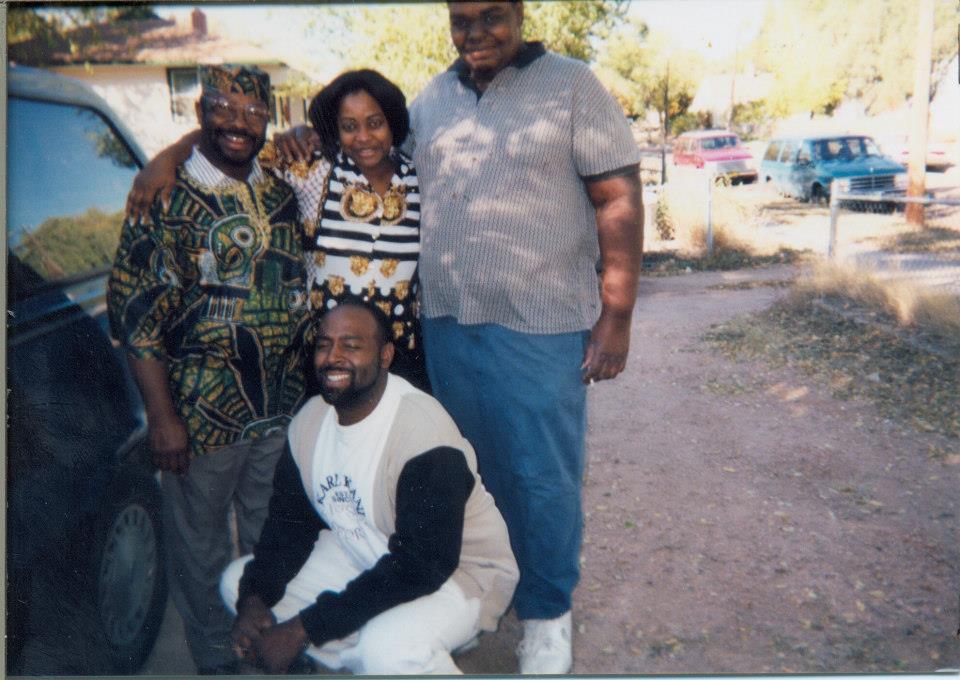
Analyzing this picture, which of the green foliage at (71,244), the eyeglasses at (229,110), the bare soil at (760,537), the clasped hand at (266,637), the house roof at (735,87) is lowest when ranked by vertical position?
the bare soil at (760,537)

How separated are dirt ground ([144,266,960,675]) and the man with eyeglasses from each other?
739mm

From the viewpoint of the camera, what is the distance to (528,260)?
2.43 meters

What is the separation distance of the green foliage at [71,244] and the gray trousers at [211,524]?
0.68m

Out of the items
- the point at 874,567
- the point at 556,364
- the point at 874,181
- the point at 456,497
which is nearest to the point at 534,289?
the point at 556,364

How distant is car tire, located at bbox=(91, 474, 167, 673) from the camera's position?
91.6 inches

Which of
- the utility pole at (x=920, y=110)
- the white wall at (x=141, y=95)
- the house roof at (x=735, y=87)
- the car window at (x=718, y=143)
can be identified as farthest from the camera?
the car window at (x=718, y=143)

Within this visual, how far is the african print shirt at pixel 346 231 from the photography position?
94.2 inches

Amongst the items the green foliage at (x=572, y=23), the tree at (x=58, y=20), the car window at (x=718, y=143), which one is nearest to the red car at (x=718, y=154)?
the car window at (x=718, y=143)

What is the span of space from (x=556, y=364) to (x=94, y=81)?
5.74ft

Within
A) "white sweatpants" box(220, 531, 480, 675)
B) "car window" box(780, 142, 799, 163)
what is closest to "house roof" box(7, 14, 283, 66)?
"white sweatpants" box(220, 531, 480, 675)

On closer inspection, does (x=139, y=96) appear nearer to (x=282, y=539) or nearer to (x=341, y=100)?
(x=341, y=100)

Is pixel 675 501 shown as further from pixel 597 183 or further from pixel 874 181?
pixel 874 181

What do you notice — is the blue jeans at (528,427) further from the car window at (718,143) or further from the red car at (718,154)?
the car window at (718,143)

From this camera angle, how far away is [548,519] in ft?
8.46
